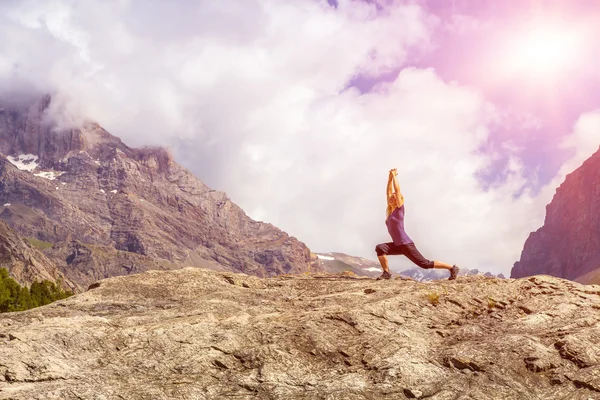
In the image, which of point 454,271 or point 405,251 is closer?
point 454,271

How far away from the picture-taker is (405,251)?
23.4m

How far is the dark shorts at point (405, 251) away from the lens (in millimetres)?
23203

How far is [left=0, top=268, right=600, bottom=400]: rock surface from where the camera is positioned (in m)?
13.3

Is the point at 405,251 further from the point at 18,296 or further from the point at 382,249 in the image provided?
the point at 18,296

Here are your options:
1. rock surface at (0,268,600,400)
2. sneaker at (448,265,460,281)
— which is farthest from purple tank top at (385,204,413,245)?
rock surface at (0,268,600,400)

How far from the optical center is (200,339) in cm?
1518

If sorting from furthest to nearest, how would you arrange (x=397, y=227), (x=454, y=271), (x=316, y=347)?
(x=397, y=227)
(x=454, y=271)
(x=316, y=347)

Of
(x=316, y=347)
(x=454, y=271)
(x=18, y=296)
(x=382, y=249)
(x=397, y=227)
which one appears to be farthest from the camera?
(x=18, y=296)

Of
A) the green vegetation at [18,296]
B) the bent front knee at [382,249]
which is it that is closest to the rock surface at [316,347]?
the bent front knee at [382,249]

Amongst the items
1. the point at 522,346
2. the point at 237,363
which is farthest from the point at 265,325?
the point at 522,346

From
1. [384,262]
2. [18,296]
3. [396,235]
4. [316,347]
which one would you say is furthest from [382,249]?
[18,296]

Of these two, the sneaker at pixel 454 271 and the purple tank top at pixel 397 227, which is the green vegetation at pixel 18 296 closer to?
the purple tank top at pixel 397 227

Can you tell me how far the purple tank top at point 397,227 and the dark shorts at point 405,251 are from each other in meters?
0.21

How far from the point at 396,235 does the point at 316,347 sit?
30.6 feet
